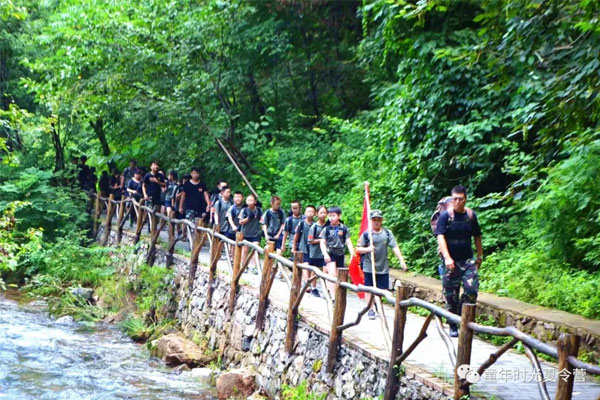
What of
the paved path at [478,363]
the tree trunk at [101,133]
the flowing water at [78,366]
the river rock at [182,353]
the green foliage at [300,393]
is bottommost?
the flowing water at [78,366]

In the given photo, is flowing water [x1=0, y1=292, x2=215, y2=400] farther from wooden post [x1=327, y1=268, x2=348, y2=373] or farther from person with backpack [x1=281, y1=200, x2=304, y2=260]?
person with backpack [x1=281, y1=200, x2=304, y2=260]

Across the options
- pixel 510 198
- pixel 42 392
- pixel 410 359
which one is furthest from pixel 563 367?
pixel 42 392

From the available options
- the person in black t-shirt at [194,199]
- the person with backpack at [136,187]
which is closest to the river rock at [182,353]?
the person in black t-shirt at [194,199]

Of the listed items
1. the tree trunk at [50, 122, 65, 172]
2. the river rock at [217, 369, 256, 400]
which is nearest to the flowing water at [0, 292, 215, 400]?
the river rock at [217, 369, 256, 400]

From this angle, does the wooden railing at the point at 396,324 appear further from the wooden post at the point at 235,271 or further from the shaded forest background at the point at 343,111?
the shaded forest background at the point at 343,111

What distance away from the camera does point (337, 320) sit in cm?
796

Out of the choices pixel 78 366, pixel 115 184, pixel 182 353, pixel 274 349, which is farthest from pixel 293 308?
pixel 115 184

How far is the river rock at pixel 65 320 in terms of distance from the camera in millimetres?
15309

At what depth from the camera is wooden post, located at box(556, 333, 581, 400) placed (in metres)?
4.38

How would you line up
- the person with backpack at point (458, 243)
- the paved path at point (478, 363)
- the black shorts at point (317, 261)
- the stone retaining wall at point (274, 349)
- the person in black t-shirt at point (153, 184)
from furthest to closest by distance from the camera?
the person in black t-shirt at point (153, 184) → the black shorts at point (317, 261) → the person with backpack at point (458, 243) → the stone retaining wall at point (274, 349) → the paved path at point (478, 363)

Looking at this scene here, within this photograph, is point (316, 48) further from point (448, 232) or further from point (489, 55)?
point (448, 232)

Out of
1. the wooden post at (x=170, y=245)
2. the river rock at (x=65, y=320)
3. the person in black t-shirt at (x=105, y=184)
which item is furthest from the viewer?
the person in black t-shirt at (x=105, y=184)

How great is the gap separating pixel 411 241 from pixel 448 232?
5330 mm

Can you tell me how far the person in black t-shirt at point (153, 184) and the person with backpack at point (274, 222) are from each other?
22.6 feet
